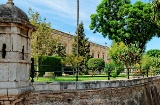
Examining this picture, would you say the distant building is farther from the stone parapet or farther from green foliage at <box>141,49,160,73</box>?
the stone parapet

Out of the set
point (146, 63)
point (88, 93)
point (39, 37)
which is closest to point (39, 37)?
point (39, 37)

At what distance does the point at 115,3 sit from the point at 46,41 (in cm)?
1836

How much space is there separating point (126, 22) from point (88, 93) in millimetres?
29782

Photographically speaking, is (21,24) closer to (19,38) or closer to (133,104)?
(19,38)

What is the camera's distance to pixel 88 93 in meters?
11.5

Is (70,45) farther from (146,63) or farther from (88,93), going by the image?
(88,93)

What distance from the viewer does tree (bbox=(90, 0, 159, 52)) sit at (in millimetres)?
39250

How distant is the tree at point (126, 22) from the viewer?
3925 cm

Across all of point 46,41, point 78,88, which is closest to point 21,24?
point 78,88

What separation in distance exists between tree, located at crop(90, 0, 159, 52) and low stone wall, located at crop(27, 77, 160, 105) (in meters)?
24.6

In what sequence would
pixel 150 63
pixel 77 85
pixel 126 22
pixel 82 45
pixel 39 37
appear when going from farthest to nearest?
pixel 82 45
pixel 126 22
pixel 150 63
pixel 39 37
pixel 77 85

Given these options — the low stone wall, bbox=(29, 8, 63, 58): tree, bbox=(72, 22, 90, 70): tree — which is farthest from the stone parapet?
bbox=(72, 22, 90, 70): tree

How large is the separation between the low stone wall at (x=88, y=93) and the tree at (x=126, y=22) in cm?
2457

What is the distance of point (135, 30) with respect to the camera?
39719mm
